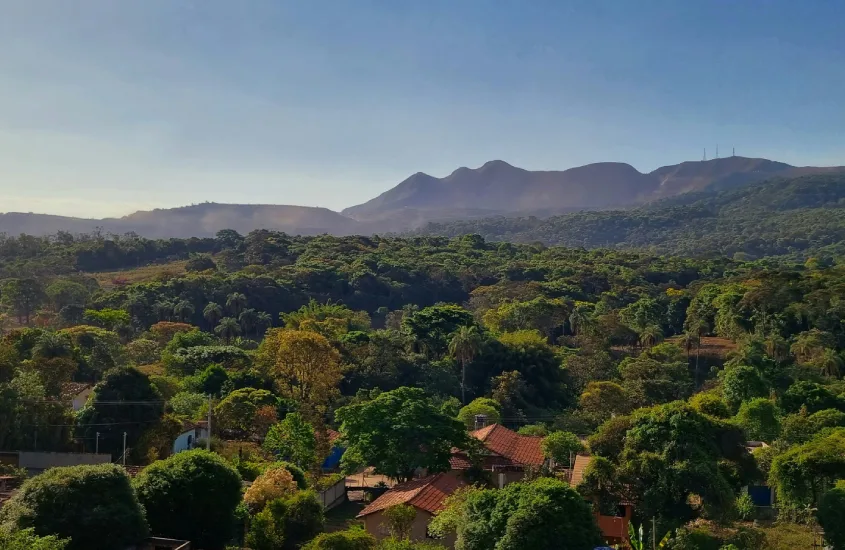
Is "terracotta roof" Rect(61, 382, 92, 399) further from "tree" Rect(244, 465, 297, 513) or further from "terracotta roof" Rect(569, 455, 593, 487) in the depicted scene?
"terracotta roof" Rect(569, 455, 593, 487)

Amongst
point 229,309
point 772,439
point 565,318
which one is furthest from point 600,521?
point 229,309

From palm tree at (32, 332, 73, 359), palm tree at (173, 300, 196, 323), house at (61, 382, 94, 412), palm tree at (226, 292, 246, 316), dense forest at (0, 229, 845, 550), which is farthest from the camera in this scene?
palm tree at (226, 292, 246, 316)

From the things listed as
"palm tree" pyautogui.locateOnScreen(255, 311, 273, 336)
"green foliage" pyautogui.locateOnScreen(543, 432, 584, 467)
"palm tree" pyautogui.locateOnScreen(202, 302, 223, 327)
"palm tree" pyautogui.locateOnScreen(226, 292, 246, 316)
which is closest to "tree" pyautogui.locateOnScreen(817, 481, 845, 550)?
"green foliage" pyautogui.locateOnScreen(543, 432, 584, 467)

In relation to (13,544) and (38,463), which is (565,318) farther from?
(13,544)

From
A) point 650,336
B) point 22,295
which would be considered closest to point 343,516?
point 650,336

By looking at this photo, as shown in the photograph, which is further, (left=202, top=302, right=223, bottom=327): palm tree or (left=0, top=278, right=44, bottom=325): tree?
(left=0, top=278, right=44, bottom=325): tree

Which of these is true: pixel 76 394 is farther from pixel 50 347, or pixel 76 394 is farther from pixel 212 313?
pixel 212 313
